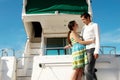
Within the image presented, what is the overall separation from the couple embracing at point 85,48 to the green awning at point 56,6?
437 centimetres

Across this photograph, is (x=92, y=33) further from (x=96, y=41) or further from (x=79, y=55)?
(x=79, y=55)

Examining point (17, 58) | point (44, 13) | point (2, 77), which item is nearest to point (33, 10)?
point (44, 13)

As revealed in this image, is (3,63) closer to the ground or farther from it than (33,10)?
closer to the ground

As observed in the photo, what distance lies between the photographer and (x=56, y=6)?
1154 centimetres

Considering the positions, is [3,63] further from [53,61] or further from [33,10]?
[33,10]

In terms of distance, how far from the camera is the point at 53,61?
26.1 ft

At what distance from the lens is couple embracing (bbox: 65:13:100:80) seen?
6.92 metres

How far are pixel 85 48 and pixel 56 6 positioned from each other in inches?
186

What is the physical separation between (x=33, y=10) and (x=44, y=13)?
0.40 m

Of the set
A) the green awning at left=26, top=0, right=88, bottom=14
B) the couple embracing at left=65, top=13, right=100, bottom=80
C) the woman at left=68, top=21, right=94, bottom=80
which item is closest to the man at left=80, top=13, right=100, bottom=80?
the couple embracing at left=65, top=13, right=100, bottom=80

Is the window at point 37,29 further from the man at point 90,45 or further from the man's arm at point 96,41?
the man's arm at point 96,41

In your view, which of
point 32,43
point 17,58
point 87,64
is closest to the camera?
point 87,64

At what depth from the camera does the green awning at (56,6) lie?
37.3ft

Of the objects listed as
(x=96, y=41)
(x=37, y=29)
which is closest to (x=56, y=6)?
(x=37, y=29)
